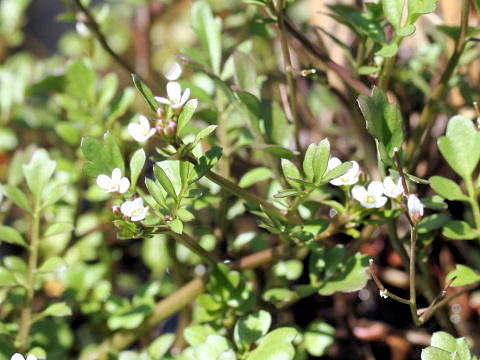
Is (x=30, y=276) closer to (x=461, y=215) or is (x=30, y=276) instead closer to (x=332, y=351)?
(x=332, y=351)

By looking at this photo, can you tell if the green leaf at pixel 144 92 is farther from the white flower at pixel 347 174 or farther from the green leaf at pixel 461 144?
the green leaf at pixel 461 144

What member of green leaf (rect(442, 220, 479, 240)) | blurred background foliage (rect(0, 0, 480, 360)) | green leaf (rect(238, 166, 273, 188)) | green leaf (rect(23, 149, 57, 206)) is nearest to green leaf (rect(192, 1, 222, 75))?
blurred background foliage (rect(0, 0, 480, 360))

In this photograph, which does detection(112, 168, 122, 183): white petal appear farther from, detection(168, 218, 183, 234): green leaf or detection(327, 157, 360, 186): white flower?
detection(327, 157, 360, 186): white flower

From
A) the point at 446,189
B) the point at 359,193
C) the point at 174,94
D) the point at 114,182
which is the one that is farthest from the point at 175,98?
the point at 446,189

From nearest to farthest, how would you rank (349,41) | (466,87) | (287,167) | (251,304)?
(287,167) < (251,304) < (466,87) < (349,41)

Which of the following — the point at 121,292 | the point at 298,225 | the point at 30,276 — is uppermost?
the point at 298,225

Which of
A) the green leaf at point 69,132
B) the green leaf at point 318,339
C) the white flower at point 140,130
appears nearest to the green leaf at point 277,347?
the green leaf at point 318,339

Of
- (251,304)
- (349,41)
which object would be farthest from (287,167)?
(349,41)
